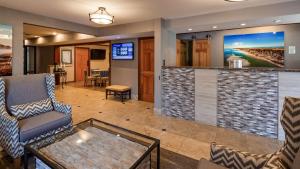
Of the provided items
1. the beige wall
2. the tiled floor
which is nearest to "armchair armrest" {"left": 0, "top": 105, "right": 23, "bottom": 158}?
the tiled floor

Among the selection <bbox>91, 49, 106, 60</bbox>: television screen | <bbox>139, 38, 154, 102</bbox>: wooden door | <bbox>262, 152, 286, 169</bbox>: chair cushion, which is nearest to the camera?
<bbox>262, 152, 286, 169</bbox>: chair cushion

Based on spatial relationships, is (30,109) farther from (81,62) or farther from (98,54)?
(98,54)

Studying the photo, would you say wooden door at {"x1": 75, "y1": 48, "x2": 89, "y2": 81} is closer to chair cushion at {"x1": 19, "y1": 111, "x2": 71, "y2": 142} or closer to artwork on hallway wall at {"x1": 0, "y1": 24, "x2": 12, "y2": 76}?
artwork on hallway wall at {"x1": 0, "y1": 24, "x2": 12, "y2": 76}

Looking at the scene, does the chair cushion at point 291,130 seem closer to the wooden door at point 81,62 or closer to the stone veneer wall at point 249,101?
the stone veneer wall at point 249,101

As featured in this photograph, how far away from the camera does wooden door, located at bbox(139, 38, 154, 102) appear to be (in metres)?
5.59

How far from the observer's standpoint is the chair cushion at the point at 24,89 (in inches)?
105

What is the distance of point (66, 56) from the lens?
9570 mm

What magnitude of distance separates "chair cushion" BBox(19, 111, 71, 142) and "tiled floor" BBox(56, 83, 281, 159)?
3.76ft

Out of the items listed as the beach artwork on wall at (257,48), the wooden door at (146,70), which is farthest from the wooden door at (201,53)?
the wooden door at (146,70)

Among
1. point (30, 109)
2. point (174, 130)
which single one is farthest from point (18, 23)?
point (174, 130)

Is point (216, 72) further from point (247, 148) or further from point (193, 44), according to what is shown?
point (193, 44)

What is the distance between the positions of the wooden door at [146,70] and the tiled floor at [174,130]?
60 centimetres

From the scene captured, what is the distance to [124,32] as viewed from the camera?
16.2 ft

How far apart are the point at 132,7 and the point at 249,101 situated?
2.73 m
